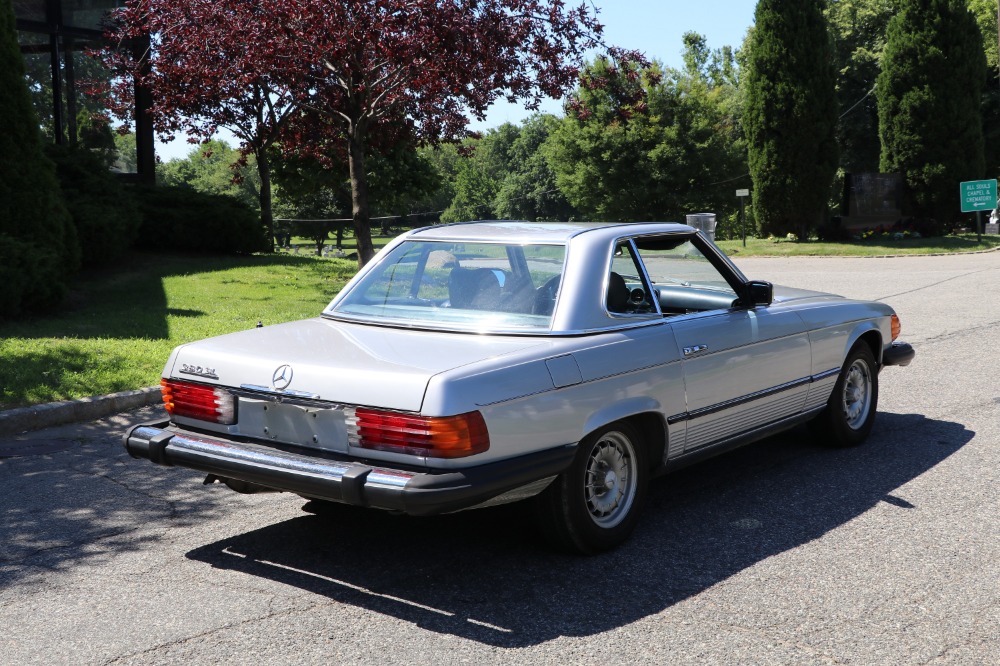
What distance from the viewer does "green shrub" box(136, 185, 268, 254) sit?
57.8 ft

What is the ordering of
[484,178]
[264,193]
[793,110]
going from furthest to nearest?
[484,178] → [793,110] → [264,193]

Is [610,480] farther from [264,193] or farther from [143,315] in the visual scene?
[264,193]

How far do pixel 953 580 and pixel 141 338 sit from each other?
27.1 ft

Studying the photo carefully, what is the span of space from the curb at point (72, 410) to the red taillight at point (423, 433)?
169 inches

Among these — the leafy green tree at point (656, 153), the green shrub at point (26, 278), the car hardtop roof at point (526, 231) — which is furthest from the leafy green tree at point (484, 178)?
the car hardtop roof at point (526, 231)

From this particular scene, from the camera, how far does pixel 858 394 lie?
663 cm

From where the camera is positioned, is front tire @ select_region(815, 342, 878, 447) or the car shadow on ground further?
front tire @ select_region(815, 342, 878, 447)

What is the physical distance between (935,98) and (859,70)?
698 inches

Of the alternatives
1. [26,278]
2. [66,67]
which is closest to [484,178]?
[66,67]

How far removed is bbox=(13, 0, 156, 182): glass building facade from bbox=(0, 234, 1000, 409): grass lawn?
3522 mm

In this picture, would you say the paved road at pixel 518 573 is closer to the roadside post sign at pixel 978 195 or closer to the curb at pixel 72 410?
the curb at pixel 72 410

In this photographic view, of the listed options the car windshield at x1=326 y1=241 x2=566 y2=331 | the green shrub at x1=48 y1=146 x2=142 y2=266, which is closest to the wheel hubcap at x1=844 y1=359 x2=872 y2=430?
the car windshield at x1=326 y1=241 x2=566 y2=331

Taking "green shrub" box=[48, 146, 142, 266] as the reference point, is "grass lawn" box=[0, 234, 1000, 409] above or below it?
below

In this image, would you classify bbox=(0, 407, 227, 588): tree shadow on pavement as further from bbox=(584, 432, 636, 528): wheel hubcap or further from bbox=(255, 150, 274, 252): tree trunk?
bbox=(255, 150, 274, 252): tree trunk
